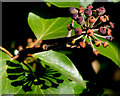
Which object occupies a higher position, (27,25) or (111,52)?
(27,25)

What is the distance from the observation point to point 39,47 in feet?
4.23

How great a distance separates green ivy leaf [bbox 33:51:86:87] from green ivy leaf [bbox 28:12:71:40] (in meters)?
0.14

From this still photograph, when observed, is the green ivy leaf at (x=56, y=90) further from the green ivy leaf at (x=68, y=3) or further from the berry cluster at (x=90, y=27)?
the green ivy leaf at (x=68, y=3)

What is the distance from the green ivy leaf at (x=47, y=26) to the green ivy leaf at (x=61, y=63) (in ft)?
0.47

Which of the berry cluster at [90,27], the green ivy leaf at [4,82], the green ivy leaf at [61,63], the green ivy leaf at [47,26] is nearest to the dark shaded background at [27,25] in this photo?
the green ivy leaf at [47,26]

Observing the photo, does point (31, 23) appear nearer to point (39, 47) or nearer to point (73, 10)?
point (39, 47)

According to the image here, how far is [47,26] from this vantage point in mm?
1383

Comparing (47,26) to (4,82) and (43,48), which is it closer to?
(43,48)

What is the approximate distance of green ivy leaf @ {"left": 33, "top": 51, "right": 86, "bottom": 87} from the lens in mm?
1093

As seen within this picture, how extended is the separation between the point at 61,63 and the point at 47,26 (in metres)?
0.34

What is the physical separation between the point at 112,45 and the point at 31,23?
569mm

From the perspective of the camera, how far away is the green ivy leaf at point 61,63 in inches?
43.0

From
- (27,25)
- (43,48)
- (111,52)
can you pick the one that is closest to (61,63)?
(43,48)

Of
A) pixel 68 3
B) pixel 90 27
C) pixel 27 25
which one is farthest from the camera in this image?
pixel 27 25
